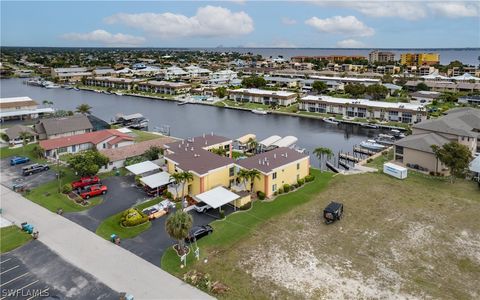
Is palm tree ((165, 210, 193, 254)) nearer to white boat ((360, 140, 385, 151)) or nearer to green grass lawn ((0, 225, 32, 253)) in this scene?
green grass lawn ((0, 225, 32, 253))

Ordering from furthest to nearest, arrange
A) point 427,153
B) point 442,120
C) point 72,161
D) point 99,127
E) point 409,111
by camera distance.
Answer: point 409,111 → point 99,127 → point 442,120 → point 427,153 → point 72,161

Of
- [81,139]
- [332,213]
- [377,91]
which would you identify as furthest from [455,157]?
[377,91]

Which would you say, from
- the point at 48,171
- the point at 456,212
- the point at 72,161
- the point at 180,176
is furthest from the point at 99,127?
the point at 456,212

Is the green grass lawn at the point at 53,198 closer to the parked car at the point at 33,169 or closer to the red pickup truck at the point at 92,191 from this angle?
the red pickup truck at the point at 92,191

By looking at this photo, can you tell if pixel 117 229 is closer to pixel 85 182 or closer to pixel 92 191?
pixel 92 191

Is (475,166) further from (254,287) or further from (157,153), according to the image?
(157,153)

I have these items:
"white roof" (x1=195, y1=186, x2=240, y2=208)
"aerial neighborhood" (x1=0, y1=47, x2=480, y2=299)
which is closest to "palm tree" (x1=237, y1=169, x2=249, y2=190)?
"aerial neighborhood" (x1=0, y1=47, x2=480, y2=299)

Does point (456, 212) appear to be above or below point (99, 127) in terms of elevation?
below
